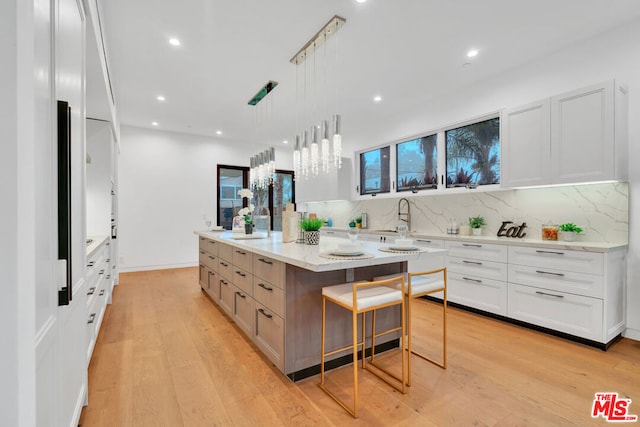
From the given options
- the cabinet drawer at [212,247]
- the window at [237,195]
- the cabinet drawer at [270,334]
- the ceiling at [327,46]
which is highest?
the ceiling at [327,46]

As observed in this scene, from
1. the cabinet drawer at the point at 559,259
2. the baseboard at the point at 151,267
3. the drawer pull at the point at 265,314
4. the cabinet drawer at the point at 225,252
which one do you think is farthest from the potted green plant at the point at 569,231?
the baseboard at the point at 151,267

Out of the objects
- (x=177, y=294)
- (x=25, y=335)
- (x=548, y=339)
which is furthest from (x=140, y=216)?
(x=548, y=339)

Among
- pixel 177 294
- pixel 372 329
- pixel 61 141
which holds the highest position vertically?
pixel 61 141

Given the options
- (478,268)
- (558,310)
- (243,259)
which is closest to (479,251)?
(478,268)

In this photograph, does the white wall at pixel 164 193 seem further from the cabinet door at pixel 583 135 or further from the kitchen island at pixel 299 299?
the cabinet door at pixel 583 135

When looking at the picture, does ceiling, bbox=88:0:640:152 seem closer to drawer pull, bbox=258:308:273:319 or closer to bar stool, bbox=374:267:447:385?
bar stool, bbox=374:267:447:385

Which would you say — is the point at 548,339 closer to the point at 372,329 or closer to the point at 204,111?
the point at 372,329

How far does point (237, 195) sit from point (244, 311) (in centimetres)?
470

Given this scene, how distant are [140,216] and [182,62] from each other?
3.65 m

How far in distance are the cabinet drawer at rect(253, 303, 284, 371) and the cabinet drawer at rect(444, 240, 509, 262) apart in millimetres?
2444

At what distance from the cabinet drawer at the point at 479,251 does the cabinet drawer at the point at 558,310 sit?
0.31 m

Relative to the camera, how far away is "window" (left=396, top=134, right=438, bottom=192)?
169 inches

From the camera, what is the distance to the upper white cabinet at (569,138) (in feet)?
8.45

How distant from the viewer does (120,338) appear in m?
2.74
